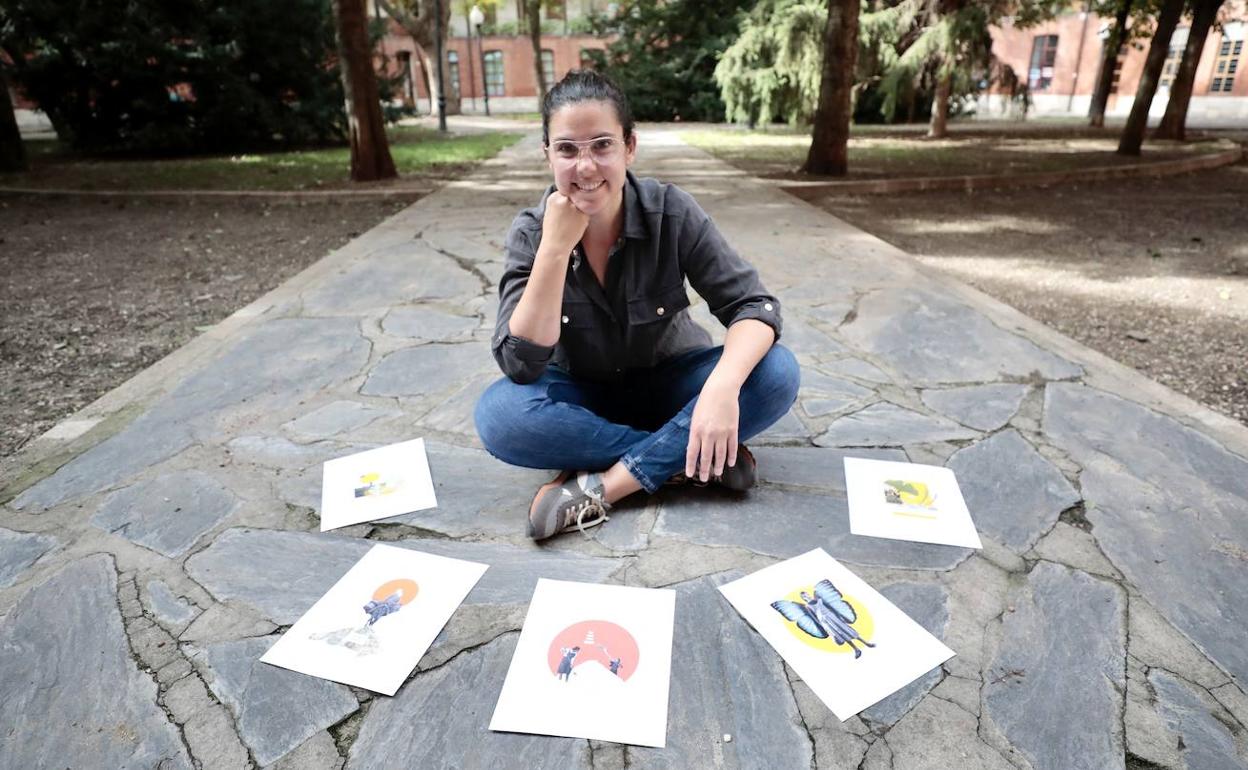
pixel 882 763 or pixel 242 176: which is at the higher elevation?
pixel 242 176

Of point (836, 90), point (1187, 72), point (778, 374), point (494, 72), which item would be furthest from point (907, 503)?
point (494, 72)

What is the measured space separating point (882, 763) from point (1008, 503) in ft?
3.69

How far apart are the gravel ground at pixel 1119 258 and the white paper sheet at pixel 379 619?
3030 mm

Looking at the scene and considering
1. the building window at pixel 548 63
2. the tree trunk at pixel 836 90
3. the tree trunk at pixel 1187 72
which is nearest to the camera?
the tree trunk at pixel 836 90

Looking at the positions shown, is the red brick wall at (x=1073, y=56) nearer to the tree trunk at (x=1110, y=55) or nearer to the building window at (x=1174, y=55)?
the building window at (x=1174, y=55)

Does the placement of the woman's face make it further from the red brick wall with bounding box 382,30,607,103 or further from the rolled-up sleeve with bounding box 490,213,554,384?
the red brick wall with bounding box 382,30,607,103

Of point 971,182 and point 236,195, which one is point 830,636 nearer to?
point 236,195

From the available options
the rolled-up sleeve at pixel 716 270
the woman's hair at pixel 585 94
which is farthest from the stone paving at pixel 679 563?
the woman's hair at pixel 585 94

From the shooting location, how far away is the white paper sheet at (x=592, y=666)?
1.40m

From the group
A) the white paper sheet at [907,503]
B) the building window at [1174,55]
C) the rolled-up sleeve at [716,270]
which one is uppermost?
the building window at [1174,55]

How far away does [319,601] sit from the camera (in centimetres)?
173

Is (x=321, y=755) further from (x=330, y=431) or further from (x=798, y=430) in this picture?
(x=798, y=430)

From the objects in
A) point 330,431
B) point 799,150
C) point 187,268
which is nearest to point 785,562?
point 330,431

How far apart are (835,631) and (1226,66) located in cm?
3340
